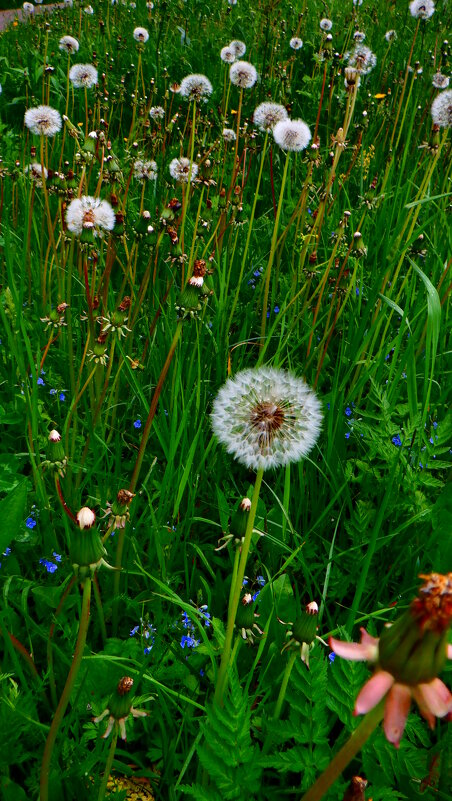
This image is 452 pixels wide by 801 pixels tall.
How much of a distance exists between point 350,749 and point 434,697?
0.14 m

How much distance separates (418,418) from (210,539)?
2.26ft

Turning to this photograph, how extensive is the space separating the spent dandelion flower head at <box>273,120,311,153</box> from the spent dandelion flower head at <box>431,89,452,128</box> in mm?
504

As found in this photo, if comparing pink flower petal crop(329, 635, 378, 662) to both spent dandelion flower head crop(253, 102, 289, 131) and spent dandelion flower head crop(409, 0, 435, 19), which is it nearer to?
spent dandelion flower head crop(253, 102, 289, 131)

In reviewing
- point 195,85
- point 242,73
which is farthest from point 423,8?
point 195,85

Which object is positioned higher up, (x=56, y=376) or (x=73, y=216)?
(x=73, y=216)

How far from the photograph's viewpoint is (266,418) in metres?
1.09

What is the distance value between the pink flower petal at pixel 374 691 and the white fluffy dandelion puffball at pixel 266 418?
47cm

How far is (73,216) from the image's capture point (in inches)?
74.9

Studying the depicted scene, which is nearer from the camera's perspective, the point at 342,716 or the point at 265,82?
the point at 342,716

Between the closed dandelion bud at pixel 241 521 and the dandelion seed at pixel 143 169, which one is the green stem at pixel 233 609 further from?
the dandelion seed at pixel 143 169

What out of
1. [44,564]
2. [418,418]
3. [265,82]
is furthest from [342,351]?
[265,82]

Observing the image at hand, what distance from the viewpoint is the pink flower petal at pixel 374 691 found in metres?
0.49

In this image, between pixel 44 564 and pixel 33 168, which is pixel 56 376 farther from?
pixel 33 168

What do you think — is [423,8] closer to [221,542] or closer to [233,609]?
[221,542]
